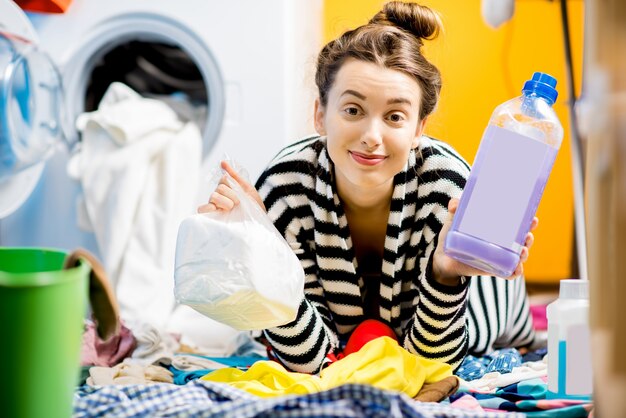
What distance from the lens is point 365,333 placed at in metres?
1.42

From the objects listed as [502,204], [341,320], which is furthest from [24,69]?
[502,204]

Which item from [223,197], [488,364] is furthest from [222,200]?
[488,364]

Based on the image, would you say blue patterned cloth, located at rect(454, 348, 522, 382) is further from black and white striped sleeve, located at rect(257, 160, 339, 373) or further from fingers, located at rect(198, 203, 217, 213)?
fingers, located at rect(198, 203, 217, 213)

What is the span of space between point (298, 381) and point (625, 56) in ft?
2.27

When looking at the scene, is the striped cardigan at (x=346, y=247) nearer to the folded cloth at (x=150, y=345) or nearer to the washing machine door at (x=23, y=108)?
Answer: the folded cloth at (x=150, y=345)

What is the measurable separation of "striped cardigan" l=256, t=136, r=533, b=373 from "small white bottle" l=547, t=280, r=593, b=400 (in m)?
0.22

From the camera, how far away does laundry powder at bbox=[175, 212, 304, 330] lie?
44.9 inches

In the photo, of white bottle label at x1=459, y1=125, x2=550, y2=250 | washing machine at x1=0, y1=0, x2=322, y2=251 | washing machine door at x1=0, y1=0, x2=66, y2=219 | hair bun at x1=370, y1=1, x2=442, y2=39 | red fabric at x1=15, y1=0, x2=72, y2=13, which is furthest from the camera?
A: washing machine at x1=0, y1=0, x2=322, y2=251

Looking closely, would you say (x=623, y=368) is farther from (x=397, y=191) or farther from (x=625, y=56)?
(x=397, y=191)

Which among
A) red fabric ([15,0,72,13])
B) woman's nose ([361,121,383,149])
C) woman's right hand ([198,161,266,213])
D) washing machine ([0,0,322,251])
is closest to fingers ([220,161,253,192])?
woman's right hand ([198,161,266,213])

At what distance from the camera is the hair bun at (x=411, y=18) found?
1443 mm

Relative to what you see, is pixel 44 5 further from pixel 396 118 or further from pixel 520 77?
pixel 520 77

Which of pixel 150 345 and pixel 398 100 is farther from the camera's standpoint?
pixel 150 345

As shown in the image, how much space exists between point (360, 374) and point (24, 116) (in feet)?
4.14
